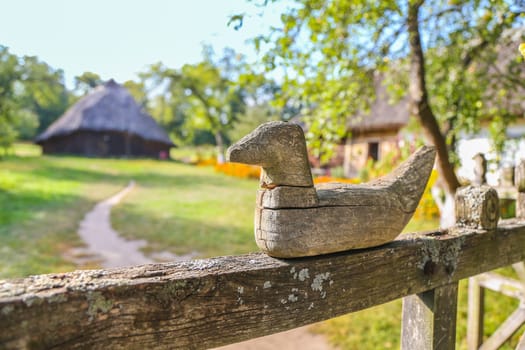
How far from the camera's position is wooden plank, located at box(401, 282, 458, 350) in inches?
54.2

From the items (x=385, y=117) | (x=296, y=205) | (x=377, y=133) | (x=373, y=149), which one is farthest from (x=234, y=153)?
(x=373, y=149)

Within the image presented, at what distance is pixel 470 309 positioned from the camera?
349 cm

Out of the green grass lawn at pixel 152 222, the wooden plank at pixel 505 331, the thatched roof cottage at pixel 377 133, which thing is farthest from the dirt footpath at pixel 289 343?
the thatched roof cottage at pixel 377 133

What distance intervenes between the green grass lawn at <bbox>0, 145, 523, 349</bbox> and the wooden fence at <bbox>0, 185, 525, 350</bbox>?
2.74 m

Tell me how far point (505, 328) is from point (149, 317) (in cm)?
293

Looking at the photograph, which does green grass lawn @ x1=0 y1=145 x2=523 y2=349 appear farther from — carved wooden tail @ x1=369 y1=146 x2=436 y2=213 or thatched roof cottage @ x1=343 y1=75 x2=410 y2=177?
thatched roof cottage @ x1=343 y1=75 x2=410 y2=177

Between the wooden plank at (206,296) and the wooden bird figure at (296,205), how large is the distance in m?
0.06

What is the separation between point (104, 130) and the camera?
24453 millimetres

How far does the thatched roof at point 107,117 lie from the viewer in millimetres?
24297

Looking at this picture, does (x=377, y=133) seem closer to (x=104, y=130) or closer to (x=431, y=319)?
(x=431, y=319)

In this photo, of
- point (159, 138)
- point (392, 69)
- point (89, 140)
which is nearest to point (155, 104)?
point (159, 138)

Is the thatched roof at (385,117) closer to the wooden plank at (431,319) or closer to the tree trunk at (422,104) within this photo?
the tree trunk at (422,104)

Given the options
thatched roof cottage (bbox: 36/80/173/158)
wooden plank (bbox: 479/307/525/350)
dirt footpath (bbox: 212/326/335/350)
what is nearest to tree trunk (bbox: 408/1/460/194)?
wooden plank (bbox: 479/307/525/350)

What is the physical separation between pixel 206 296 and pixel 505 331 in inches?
109
